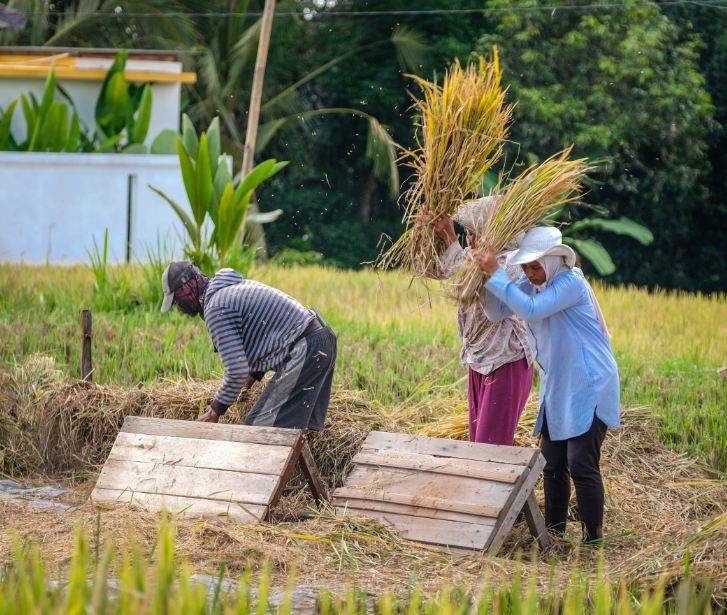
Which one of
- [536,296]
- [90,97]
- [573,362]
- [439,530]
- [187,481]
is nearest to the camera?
[536,296]

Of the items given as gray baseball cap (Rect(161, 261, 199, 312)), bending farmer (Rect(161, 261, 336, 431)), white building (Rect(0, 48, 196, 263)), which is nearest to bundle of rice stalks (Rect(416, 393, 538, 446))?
bending farmer (Rect(161, 261, 336, 431))

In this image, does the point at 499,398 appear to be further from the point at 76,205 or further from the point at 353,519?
the point at 76,205

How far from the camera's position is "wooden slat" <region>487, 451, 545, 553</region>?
4871mm

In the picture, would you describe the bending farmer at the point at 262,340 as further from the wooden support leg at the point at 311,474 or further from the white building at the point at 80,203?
the white building at the point at 80,203

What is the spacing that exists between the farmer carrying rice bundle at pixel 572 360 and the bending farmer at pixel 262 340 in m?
1.02

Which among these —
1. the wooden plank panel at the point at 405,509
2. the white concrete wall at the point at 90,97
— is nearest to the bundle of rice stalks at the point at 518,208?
the wooden plank panel at the point at 405,509

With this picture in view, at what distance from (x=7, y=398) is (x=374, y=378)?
7.57ft

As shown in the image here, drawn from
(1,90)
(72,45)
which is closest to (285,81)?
(72,45)

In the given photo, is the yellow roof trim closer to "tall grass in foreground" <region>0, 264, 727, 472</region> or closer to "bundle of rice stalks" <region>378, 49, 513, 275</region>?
"tall grass in foreground" <region>0, 264, 727, 472</region>

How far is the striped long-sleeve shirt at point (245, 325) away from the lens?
542 centimetres

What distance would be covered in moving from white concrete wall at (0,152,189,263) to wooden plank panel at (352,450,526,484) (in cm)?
953

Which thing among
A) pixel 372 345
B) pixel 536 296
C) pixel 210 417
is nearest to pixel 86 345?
pixel 210 417

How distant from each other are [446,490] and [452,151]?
1.50 meters

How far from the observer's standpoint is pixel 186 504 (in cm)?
541
